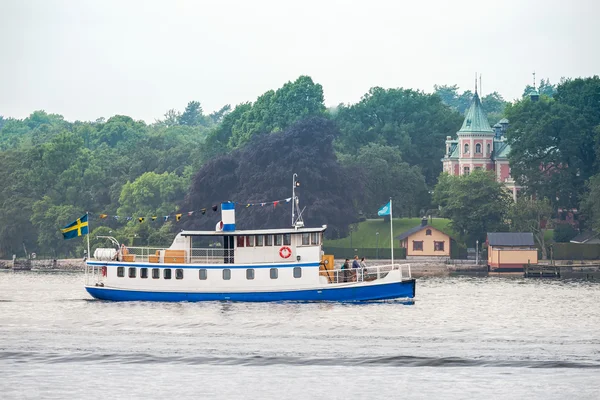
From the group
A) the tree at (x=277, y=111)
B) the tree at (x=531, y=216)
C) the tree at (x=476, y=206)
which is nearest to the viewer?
the tree at (x=531, y=216)

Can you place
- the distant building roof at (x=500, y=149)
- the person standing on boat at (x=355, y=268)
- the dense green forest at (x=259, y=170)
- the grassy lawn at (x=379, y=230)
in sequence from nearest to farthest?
1. the person standing on boat at (x=355, y=268)
2. the dense green forest at (x=259, y=170)
3. the grassy lawn at (x=379, y=230)
4. the distant building roof at (x=500, y=149)

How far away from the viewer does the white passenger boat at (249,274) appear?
7656 cm

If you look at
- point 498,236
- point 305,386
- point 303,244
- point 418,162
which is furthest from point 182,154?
point 305,386

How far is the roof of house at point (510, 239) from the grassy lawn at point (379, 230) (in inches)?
647

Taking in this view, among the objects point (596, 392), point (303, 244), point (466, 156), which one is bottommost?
point (596, 392)

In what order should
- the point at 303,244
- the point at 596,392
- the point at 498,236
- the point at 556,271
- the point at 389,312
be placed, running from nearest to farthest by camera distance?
the point at 596,392 < the point at 389,312 < the point at 303,244 < the point at 556,271 < the point at 498,236

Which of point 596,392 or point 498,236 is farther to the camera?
point 498,236

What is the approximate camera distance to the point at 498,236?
128 metres

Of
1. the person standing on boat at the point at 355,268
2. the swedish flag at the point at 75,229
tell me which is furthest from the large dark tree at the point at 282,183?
the person standing on boat at the point at 355,268

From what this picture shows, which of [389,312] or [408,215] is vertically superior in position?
[408,215]

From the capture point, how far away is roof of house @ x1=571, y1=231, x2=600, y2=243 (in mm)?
137750

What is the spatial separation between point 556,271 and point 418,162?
63343 mm

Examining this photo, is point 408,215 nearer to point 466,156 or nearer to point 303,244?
point 466,156

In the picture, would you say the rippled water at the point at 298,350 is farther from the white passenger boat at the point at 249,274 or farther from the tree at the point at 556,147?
the tree at the point at 556,147
